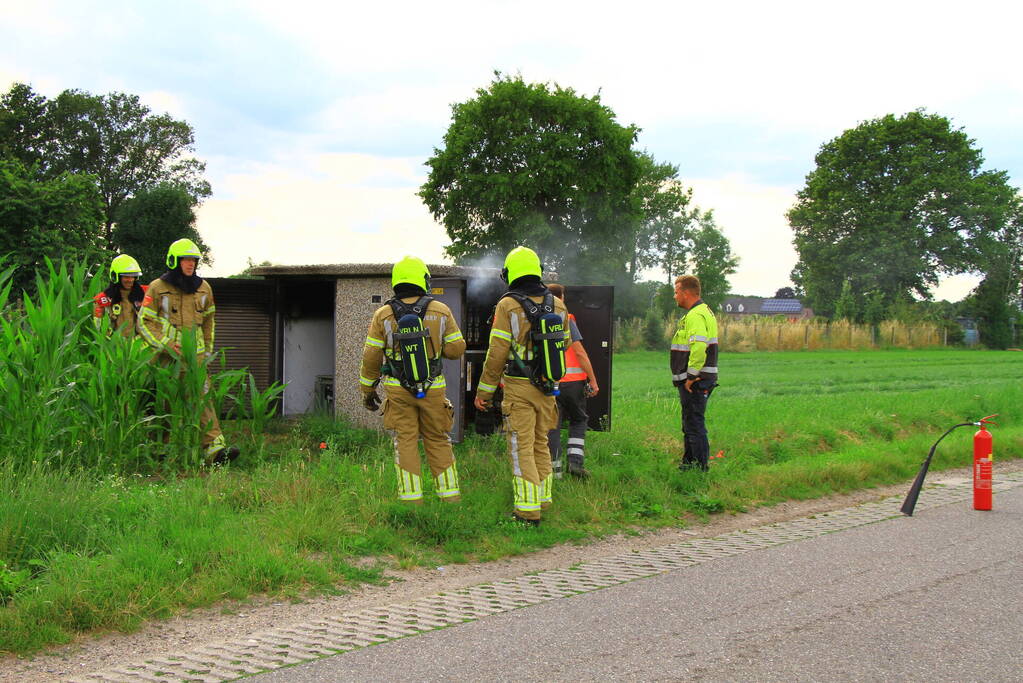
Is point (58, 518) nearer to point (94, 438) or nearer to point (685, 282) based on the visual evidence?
point (94, 438)

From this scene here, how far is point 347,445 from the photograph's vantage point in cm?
947

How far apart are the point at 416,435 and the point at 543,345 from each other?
3.79ft

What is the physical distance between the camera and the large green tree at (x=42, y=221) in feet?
82.7

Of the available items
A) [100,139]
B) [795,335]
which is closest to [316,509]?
[795,335]

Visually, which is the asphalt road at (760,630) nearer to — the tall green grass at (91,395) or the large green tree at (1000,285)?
the tall green grass at (91,395)

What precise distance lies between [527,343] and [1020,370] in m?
28.9

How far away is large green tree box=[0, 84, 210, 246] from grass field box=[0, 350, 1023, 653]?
44392 mm

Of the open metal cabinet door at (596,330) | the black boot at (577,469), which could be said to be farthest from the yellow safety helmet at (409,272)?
the open metal cabinet door at (596,330)

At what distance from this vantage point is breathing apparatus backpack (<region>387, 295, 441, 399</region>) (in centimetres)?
702

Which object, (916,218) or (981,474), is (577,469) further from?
(916,218)

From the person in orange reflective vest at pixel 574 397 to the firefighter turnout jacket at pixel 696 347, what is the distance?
0.86 meters

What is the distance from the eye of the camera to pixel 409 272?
7.24m

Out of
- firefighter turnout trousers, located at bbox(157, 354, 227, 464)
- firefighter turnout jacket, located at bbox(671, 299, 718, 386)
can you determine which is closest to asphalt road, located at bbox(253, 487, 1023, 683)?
firefighter turnout jacket, located at bbox(671, 299, 718, 386)

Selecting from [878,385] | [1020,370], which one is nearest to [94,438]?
[878,385]
